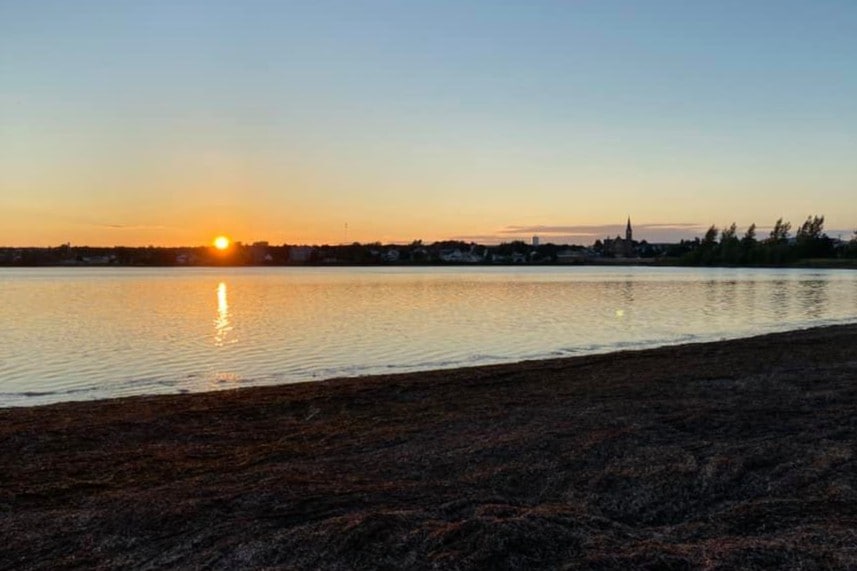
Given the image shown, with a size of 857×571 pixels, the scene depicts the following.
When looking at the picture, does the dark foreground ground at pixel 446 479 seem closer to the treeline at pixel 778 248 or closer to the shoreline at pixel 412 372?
the shoreline at pixel 412 372

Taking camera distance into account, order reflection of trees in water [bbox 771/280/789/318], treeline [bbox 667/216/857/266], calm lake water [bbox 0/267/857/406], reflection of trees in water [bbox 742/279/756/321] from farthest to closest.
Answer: treeline [bbox 667/216/857/266] → reflection of trees in water [bbox 771/280/789/318] → reflection of trees in water [bbox 742/279/756/321] → calm lake water [bbox 0/267/857/406]

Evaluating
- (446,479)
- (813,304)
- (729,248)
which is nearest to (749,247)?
(729,248)

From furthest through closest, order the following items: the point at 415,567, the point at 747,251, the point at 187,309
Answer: the point at 747,251 < the point at 187,309 < the point at 415,567

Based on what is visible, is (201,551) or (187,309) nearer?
(201,551)

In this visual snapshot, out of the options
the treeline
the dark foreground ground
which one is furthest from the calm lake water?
the treeline

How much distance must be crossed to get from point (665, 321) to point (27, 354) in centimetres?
2761

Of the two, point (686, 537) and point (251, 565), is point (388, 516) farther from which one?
point (686, 537)

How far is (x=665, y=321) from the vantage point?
34.2 metres

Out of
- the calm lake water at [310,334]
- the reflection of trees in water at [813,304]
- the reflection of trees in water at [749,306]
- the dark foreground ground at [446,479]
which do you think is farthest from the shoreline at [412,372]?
the reflection of trees in water at [813,304]

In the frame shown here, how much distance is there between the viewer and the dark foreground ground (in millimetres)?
5445

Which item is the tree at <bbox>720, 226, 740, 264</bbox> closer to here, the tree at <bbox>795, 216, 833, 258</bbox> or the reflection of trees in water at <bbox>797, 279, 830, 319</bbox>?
the tree at <bbox>795, 216, 833, 258</bbox>

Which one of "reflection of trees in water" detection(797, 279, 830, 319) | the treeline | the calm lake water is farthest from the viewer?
the treeline

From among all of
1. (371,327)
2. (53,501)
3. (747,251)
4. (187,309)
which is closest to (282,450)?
(53,501)

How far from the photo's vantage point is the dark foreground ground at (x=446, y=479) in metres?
5.45
